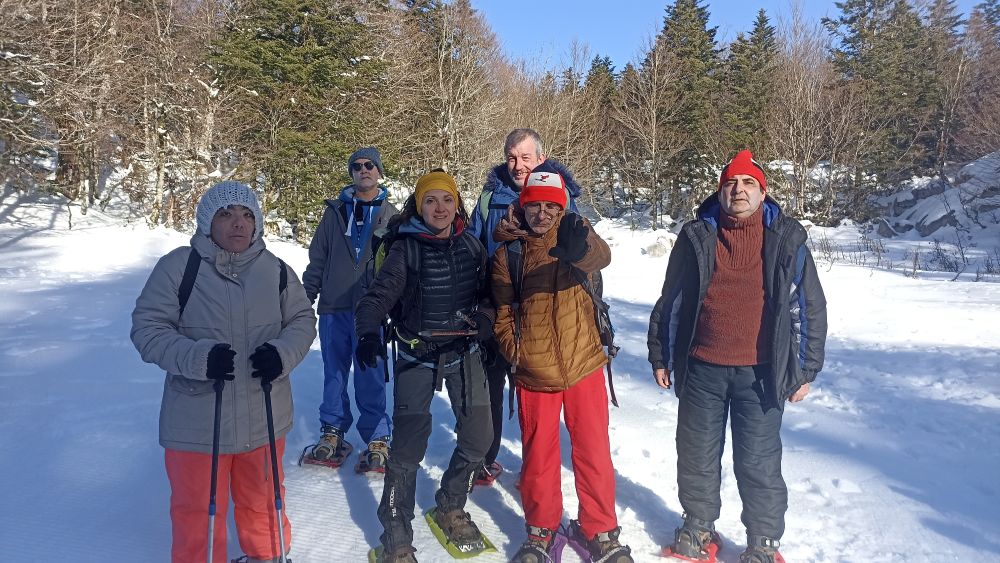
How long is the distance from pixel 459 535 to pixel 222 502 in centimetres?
113

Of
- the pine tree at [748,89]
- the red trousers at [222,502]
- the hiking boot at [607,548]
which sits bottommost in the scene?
the hiking boot at [607,548]

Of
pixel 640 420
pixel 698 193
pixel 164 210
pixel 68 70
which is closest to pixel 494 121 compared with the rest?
pixel 698 193

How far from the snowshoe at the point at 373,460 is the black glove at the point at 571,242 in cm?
191

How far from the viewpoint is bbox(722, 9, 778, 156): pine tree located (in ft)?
96.6

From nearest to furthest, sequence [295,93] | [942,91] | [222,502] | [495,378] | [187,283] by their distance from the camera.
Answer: [187,283], [222,502], [495,378], [295,93], [942,91]

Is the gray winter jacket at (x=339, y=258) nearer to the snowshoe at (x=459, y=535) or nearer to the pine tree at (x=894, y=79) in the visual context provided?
the snowshoe at (x=459, y=535)

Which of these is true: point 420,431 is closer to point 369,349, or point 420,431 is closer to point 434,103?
point 369,349

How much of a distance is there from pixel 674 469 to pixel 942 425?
2.28 meters

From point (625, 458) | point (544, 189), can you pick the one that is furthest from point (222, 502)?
point (625, 458)

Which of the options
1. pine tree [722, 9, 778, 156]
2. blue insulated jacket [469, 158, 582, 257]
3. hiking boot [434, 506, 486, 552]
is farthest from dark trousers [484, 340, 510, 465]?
pine tree [722, 9, 778, 156]

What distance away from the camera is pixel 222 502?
238cm

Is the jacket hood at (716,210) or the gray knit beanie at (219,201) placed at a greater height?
the jacket hood at (716,210)

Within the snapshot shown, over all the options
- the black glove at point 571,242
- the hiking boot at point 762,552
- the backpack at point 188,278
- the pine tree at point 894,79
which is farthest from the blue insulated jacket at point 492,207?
the pine tree at point 894,79

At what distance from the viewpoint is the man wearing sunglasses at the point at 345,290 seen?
3.81 metres
